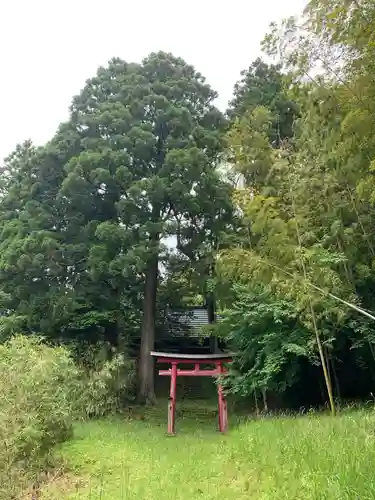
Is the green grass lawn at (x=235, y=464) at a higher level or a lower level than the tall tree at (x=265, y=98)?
lower

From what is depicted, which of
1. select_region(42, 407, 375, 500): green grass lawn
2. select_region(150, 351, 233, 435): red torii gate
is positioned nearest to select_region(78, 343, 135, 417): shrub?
select_region(150, 351, 233, 435): red torii gate

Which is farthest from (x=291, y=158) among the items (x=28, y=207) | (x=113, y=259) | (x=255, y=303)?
(x=28, y=207)

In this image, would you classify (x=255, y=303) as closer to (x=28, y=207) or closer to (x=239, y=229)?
(x=239, y=229)

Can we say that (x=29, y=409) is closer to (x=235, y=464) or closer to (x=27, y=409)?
(x=27, y=409)

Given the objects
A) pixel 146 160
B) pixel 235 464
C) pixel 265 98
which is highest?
pixel 265 98

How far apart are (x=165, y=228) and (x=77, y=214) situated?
253 centimetres

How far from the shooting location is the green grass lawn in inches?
153

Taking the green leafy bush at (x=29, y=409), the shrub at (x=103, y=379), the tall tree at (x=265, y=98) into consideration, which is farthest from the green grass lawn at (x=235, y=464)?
the tall tree at (x=265, y=98)

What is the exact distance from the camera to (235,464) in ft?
19.9

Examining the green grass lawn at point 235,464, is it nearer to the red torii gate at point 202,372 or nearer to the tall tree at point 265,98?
the red torii gate at point 202,372

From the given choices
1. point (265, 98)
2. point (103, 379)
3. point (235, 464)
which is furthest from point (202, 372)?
point (265, 98)

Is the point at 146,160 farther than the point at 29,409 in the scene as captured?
A: Yes

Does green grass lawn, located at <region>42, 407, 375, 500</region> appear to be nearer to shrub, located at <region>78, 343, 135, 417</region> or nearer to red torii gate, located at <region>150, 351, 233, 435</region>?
red torii gate, located at <region>150, 351, 233, 435</region>

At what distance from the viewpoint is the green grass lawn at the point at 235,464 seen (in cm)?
388
